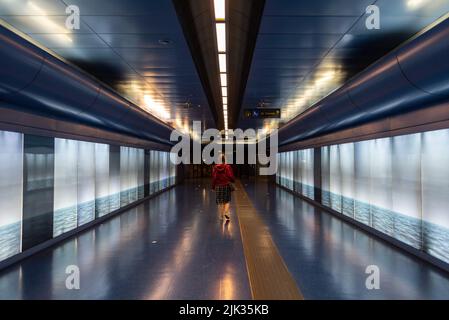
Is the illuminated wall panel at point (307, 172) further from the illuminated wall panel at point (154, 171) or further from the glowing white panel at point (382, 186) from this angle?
the illuminated wall panel at point (154, 171)

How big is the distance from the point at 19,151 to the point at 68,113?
1015mm

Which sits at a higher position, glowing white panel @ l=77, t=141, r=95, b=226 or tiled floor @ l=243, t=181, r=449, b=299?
glowing white panel @ l=77, t=141, r=95, b=226

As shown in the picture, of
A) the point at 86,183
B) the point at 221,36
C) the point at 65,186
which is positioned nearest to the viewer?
the point at 221,36

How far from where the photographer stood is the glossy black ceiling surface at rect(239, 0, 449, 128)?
3518 mm

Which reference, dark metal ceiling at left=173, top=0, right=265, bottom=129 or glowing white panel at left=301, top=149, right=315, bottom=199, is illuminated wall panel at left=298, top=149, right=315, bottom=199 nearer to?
glowing white panel at left=301, top=149, right=315, bottom=199

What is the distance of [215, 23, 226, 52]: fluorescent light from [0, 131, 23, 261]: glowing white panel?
148 inches

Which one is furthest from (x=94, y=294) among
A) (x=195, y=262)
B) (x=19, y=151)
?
(x=19, y=151)

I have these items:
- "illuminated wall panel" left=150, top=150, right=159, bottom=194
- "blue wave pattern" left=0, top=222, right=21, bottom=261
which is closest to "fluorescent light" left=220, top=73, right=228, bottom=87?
"blue wave pattern" left=0, top=222, right=21, bottom=261

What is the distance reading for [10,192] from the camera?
16.3ft

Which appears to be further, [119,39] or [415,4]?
[119,39]

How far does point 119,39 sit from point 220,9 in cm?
151

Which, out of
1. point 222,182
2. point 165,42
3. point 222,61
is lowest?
point 222,182

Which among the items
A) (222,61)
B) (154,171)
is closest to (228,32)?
(222,61)

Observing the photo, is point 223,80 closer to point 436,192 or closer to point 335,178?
point 335,178
